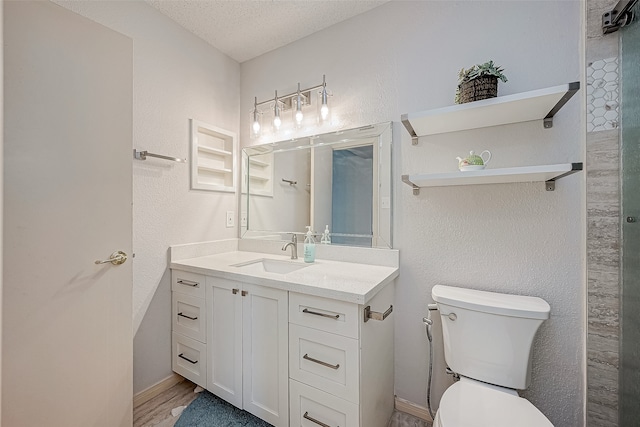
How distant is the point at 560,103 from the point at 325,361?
4.97 feet

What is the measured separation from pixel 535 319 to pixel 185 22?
8.69 feet

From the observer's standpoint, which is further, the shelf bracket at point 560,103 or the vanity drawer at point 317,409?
the vanity drawer at point 317,409

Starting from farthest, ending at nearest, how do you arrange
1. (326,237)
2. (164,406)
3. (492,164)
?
(326,237)
(164,406)
(492,164)

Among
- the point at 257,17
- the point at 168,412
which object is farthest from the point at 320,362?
the point at 257,17

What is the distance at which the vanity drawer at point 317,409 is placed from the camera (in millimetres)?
1161

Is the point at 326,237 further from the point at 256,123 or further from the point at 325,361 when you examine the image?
the point at 256,123

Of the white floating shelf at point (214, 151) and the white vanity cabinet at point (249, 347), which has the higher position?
the white floating shelf at point (214, 151)

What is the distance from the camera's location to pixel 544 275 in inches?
50.3

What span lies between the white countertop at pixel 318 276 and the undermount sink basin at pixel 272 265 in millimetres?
45

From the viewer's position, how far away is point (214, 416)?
1.56 m

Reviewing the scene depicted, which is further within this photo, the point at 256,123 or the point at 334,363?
the point at 256,123

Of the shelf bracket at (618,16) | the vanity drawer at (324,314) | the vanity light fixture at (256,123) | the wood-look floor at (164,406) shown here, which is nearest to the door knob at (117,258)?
the vanity drawer at (324,314)

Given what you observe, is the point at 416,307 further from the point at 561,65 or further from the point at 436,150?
the point at 561,65

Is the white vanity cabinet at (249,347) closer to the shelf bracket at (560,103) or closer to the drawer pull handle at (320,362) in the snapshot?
the drawer pull handle at (320,362)
